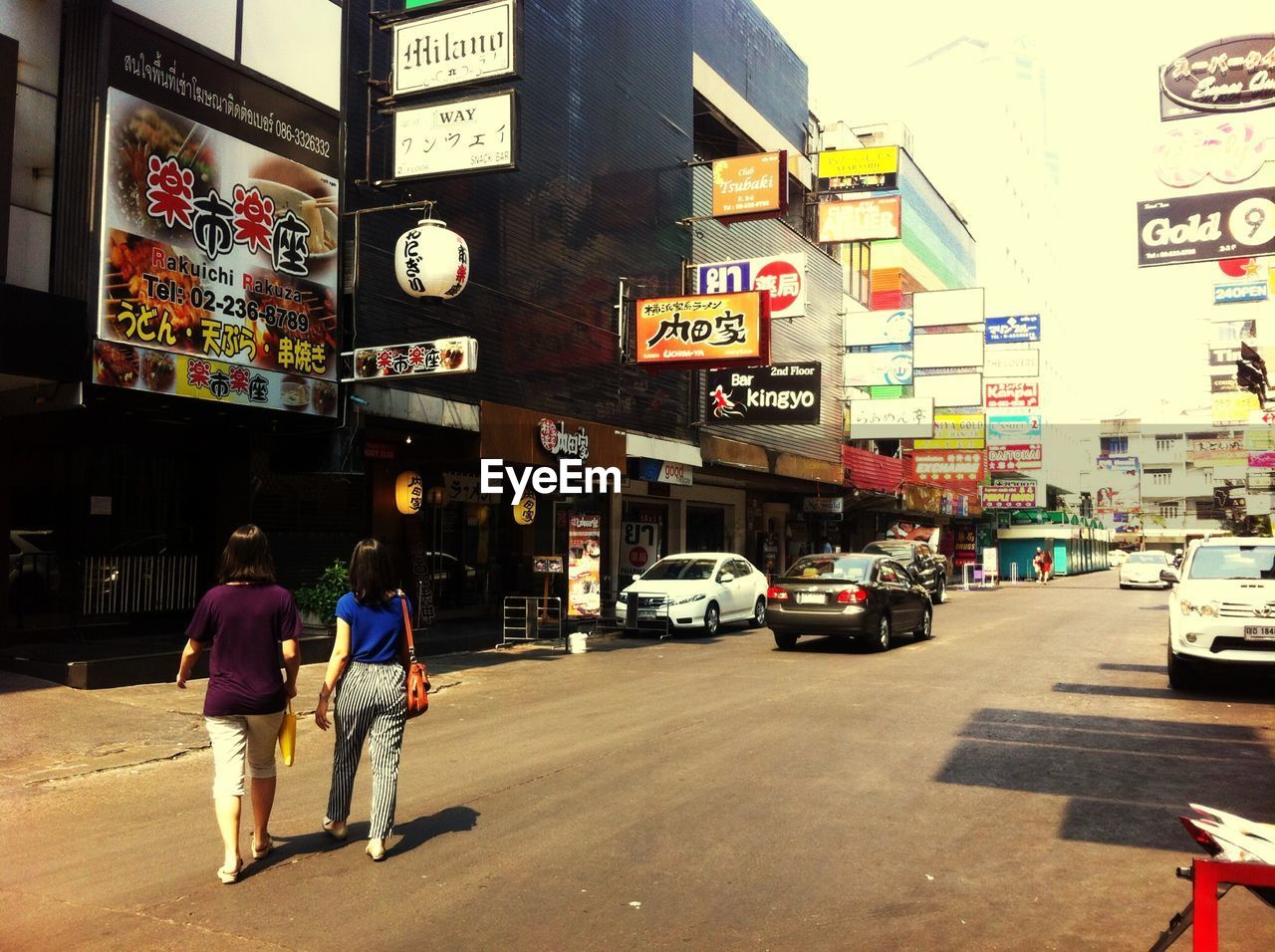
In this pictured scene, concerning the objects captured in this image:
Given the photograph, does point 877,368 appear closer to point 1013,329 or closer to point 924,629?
point 1013,329

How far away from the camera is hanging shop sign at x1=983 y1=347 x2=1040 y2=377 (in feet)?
171

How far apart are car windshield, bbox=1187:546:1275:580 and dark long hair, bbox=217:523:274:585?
36.5ft

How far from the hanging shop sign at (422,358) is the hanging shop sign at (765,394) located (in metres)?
12.9

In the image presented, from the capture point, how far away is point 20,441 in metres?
12.7

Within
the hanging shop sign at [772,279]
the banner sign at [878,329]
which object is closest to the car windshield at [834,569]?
the hanging shop sign at [772,279]

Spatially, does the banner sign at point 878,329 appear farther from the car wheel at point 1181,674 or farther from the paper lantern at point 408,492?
the car wheel at point 1181,674

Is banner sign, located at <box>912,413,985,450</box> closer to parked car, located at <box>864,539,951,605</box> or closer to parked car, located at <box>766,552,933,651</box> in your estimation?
parked car, located at <box>864,539,951,605</box>

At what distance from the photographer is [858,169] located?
105 feet

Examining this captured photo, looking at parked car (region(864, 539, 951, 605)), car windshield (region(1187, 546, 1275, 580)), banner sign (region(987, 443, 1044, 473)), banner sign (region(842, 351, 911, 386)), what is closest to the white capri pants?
car windshield (region(1187, 546, 1275, 580))

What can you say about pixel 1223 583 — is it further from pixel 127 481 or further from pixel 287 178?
pixel 127 481

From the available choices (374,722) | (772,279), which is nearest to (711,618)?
(772,279)

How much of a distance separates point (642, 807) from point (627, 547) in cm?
2117

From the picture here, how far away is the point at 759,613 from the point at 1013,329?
114 feet

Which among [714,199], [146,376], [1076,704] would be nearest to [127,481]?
[146,376]
